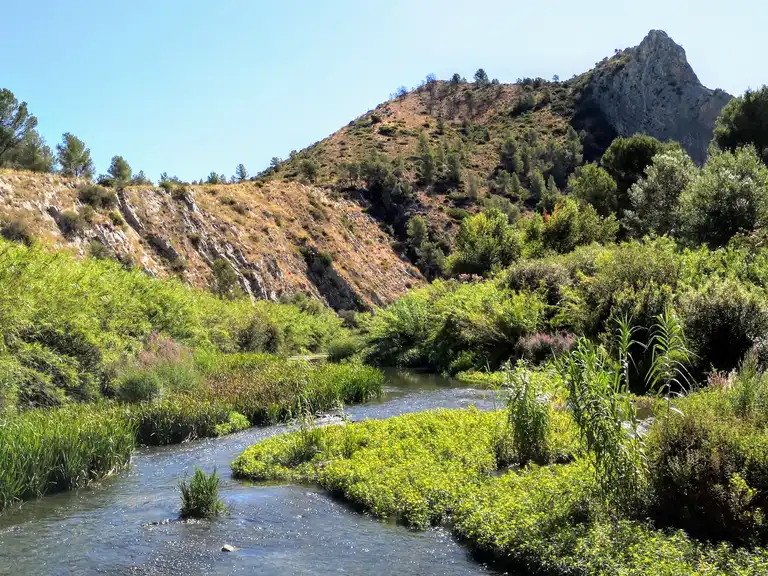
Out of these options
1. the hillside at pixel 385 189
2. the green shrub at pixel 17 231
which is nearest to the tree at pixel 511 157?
the hillside at pixel 385 189

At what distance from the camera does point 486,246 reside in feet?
157

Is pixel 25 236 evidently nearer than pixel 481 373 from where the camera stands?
No

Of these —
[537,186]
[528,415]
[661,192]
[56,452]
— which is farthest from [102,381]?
[537,186]

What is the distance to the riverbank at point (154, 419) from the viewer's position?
10.2 m

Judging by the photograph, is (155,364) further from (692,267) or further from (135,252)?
(135,252)

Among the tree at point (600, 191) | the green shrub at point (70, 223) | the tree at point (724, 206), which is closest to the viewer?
the tree at point (724, 206)

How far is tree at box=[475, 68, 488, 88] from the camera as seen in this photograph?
117 m

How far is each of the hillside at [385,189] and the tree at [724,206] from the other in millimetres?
16324

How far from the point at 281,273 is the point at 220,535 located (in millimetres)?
48101

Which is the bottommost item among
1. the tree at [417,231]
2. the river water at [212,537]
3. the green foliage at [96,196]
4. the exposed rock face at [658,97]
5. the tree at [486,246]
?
the river water at [212,537]

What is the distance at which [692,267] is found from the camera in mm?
21609

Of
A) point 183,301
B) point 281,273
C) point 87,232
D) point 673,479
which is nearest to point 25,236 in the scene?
point 87,232

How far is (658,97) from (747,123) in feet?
164

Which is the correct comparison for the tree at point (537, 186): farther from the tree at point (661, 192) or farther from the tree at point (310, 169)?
the tree at point (661, 192)
